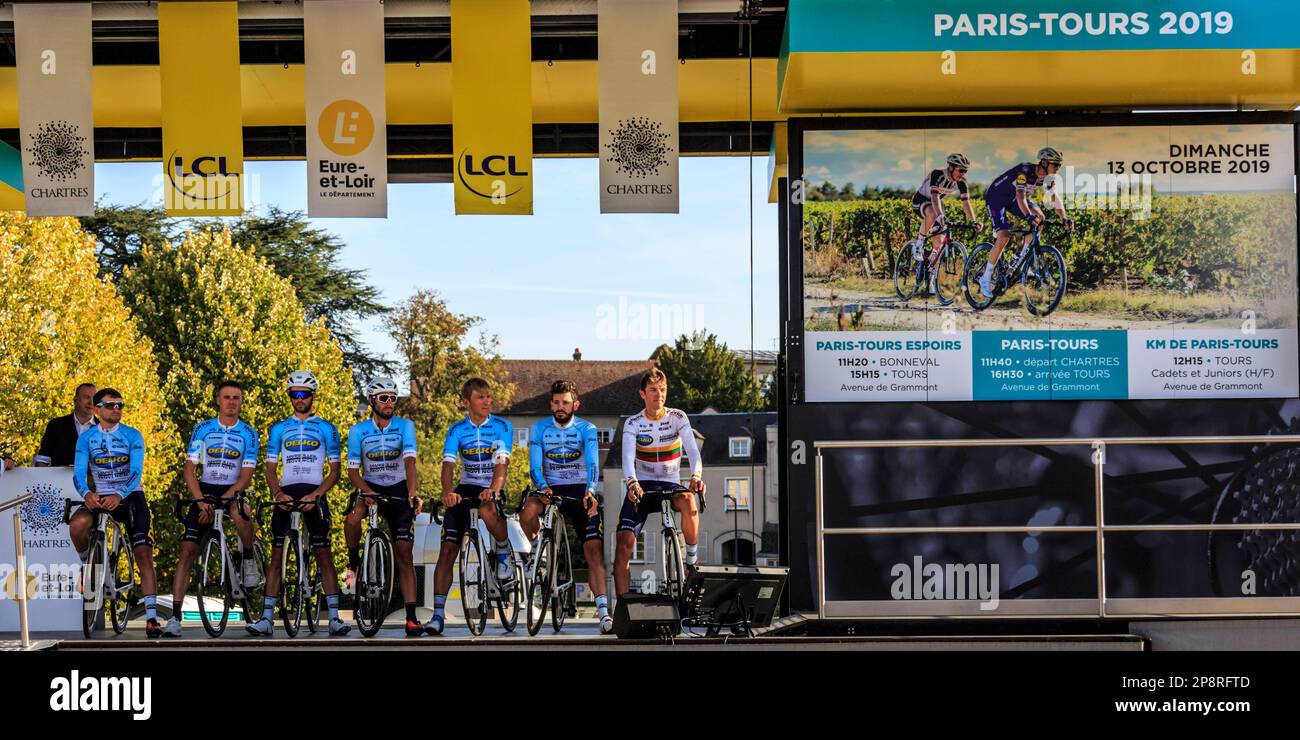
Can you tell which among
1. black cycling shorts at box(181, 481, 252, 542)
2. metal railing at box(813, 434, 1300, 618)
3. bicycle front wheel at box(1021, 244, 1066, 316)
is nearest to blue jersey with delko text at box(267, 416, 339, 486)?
black cycling shorts at box(181, 481, 252, 542)

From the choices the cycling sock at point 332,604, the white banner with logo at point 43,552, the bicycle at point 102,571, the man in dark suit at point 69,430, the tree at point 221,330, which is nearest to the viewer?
the cycling sock at point 332,604

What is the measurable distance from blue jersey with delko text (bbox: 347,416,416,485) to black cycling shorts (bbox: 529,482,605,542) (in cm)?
93

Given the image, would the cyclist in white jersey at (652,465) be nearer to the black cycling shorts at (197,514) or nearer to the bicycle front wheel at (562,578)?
the bicycle front wheel at (562,578)

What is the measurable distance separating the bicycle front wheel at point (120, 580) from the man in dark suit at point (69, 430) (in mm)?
1032

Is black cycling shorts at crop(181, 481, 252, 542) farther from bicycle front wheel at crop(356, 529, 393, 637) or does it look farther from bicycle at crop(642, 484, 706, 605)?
bicycle at crop(642, 484, 706, 605)

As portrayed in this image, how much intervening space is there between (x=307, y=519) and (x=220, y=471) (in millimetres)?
718

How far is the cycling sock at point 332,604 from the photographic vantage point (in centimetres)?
951

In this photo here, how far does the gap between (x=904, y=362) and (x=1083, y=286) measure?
1.44 m

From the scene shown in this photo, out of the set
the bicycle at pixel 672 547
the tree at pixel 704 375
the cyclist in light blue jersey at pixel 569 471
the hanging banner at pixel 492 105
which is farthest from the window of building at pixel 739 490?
the bicycle at pixel 672 547

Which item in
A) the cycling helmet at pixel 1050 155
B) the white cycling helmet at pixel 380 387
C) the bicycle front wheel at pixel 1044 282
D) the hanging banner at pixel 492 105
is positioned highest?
the hanging banner at pixel 492 105

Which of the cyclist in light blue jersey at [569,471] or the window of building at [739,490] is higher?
the cyclist in light blue jersey at [569,471]

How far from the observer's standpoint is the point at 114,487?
9906 millimetres

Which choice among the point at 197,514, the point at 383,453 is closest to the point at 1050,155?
the point at 383,453
